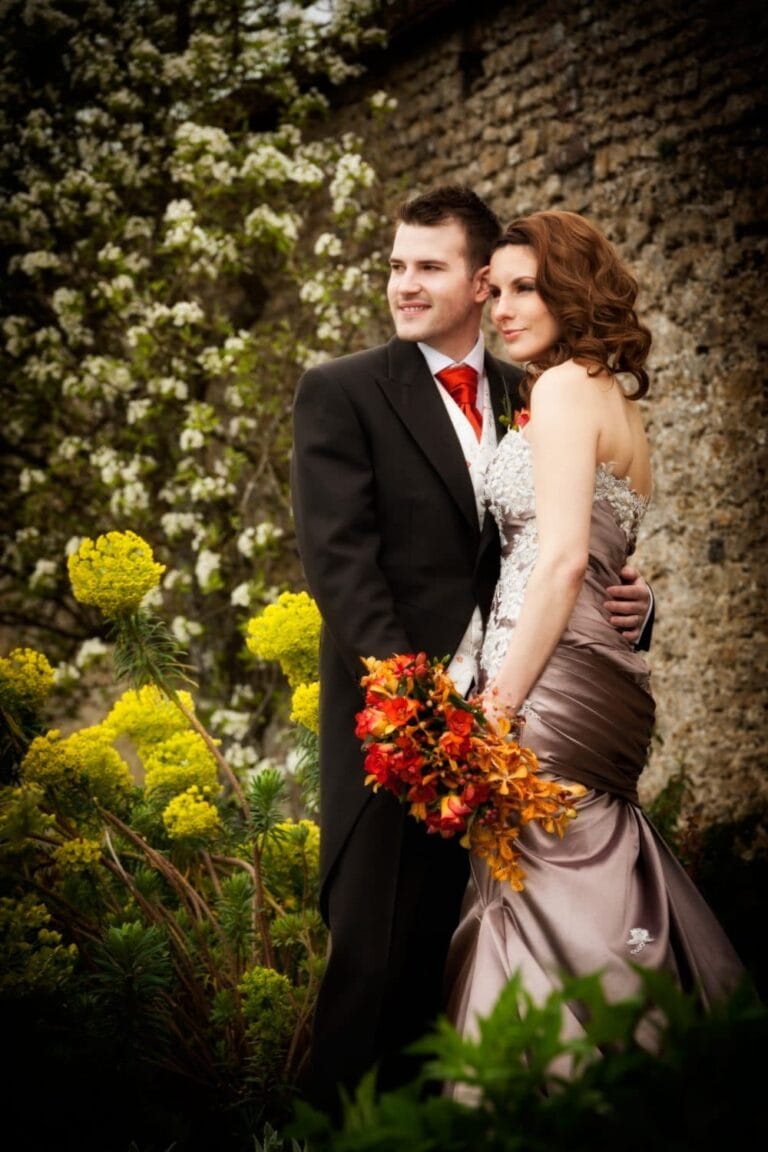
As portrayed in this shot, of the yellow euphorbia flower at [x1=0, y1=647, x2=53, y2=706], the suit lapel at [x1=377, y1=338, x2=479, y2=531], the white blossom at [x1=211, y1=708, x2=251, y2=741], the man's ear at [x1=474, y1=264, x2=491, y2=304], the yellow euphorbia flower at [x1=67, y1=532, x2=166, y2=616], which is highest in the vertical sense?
the man's ear at [x1=474, y1=264, x2=491, y2=304]

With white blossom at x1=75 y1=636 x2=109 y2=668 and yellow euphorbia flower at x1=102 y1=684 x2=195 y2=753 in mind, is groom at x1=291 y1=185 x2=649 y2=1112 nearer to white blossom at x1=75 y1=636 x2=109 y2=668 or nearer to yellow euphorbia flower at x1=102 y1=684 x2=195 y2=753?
yellow euphorbia flower at x1=102 y1=684 x2=195 y2=753

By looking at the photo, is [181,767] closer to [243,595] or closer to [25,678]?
[25,678]

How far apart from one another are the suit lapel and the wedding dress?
69mm

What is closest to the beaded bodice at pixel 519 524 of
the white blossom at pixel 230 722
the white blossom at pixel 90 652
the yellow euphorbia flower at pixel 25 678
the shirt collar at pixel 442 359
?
the shirt collar at pixel 442 359

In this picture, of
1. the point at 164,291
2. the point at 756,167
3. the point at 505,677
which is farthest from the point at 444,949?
the point at 164,291

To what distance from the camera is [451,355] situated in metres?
2.86

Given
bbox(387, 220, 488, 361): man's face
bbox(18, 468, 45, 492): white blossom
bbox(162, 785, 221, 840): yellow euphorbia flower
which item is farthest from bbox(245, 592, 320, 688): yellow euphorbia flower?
bbox(18, 468, 45, 492): white blossom

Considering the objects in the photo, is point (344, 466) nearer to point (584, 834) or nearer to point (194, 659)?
point (584, 834)

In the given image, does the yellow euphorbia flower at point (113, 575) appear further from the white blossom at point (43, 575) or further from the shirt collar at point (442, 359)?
the white blossom at point (43, 575)

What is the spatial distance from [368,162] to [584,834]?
520cm

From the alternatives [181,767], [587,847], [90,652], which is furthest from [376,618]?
[90,652]

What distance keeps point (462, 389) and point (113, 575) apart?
100 centimetres

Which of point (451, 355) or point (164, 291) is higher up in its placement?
point (164, 291)

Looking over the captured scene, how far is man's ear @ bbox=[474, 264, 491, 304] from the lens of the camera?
9.30 feet
